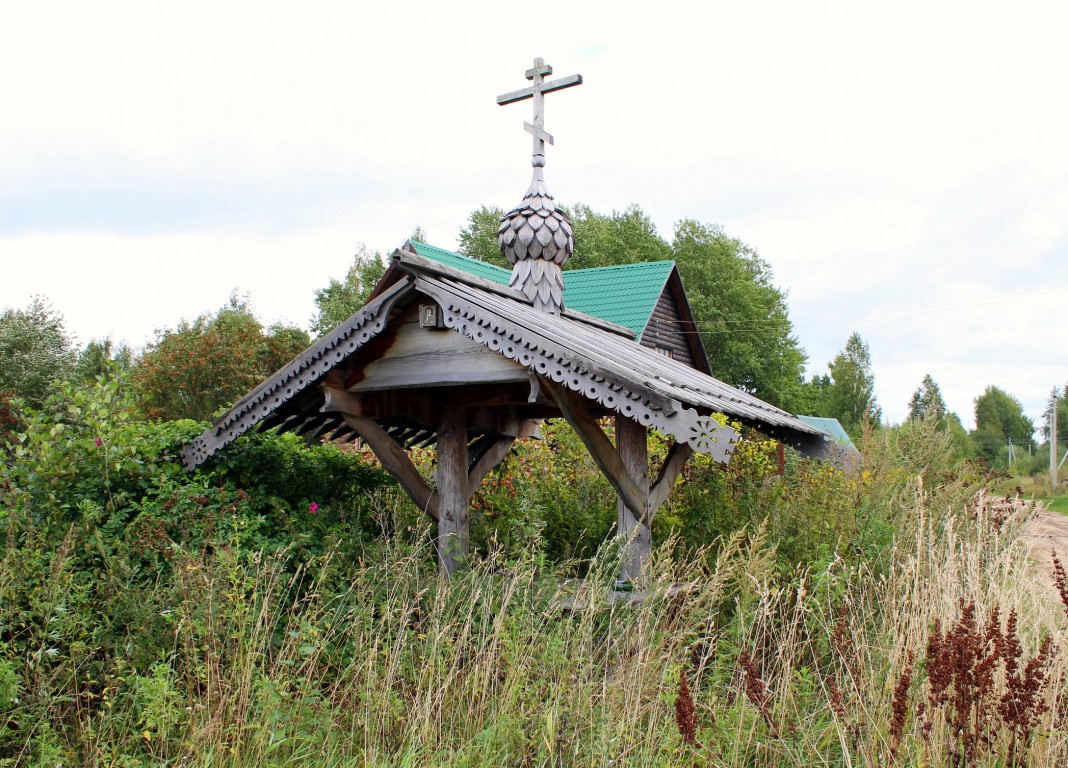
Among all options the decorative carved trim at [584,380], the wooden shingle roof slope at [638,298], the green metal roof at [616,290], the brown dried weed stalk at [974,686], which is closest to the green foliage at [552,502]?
the decorative carved trim at [584,380]

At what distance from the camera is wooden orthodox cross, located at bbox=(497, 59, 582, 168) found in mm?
6961

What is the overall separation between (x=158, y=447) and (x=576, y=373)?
3157 millimetres

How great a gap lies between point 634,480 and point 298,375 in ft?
7.55

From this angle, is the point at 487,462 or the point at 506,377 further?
the point at 487,462

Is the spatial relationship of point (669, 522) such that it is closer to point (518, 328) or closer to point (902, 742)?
point (518, 328)

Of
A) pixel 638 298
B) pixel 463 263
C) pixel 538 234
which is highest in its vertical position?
pixel 463 263

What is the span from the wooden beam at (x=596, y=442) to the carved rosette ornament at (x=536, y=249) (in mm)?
1696

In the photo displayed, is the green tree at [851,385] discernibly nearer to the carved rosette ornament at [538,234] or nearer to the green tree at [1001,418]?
the green tree at [1001,418]

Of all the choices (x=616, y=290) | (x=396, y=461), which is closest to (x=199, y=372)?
(x=616, y=290)

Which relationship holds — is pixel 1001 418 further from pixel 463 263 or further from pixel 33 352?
pixel 33 352

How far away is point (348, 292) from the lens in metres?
39.0

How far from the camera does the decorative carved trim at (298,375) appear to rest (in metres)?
5.41

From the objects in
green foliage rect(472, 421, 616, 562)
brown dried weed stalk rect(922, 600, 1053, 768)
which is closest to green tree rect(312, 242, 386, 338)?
green foliage rect(472, 421, 616, 562)

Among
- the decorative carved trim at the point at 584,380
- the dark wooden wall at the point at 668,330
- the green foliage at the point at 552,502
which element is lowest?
the green foliage at the point at 552,502
